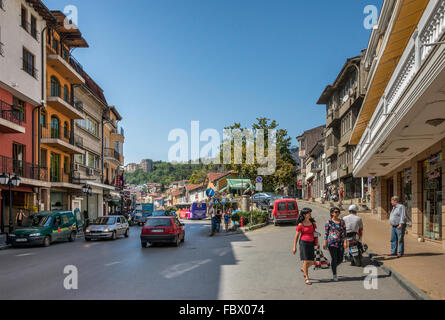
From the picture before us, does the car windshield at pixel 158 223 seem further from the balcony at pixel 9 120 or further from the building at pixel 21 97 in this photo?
the balcony at pixel 9 120

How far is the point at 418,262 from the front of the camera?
11.2m

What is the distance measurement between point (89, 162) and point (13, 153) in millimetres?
15328

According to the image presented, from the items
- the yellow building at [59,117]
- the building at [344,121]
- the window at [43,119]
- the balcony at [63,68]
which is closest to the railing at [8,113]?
the window at [43,119]

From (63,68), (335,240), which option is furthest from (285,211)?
(335,240)

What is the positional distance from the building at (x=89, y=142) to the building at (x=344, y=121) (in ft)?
79.5

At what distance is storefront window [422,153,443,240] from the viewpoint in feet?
48.7

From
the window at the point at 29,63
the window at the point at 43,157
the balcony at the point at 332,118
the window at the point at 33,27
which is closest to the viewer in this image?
the window at the point at 29,63

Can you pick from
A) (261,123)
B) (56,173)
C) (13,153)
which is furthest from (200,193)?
(13,153)

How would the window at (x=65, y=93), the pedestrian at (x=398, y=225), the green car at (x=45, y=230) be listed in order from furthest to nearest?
the window at (x=65, y=93), the green car at (x=45, y=230), the pedestrian at (x=398, y=225)

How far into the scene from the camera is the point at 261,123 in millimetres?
52219

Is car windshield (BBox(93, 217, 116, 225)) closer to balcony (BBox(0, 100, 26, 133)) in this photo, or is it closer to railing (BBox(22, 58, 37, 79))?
balcony (BBox(0, 100, 26, 133))

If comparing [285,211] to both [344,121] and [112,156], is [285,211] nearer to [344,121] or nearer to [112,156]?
[344,121]

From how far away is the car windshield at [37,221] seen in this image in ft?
66.7

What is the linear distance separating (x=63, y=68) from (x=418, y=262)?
2907 cm
